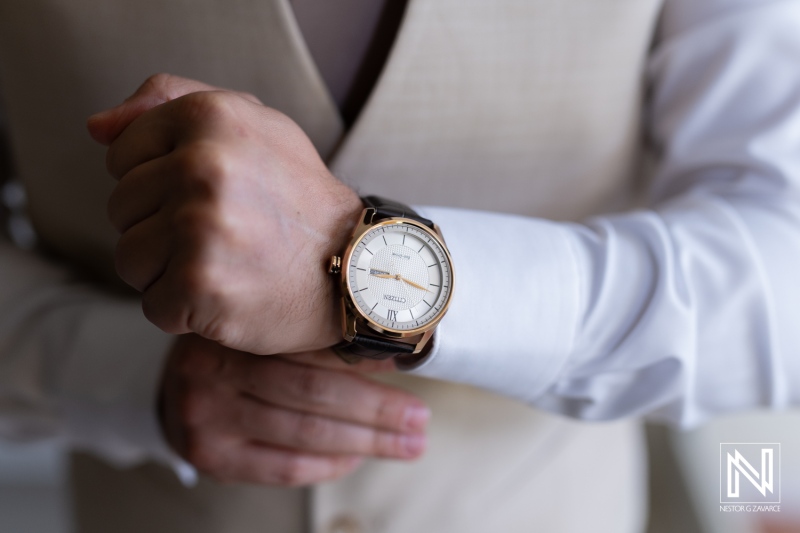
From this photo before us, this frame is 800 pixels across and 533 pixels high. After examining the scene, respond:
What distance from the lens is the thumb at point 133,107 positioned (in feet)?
1.48

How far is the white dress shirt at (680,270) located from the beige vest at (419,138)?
0.17ft

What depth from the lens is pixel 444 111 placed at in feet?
2.16

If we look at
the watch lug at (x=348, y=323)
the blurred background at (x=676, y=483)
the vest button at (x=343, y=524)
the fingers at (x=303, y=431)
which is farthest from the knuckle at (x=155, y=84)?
the blurred background at (x=676, y=483)

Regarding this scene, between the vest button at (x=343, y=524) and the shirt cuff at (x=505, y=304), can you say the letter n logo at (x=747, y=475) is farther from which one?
the vest button at (x=343, y=524)

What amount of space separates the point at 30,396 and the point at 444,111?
652mm

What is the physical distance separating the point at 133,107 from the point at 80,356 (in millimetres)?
463

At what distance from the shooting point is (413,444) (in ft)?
2.24

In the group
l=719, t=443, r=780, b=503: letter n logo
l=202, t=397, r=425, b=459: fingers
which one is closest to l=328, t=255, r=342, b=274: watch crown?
l=202, t=397, r=425, b=459: fingers

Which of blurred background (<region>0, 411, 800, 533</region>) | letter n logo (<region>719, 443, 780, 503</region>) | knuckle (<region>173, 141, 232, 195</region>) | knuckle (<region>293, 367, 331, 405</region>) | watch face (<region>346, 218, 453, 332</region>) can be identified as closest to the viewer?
knuckle (<region>173, 141, 232, 195</region>)

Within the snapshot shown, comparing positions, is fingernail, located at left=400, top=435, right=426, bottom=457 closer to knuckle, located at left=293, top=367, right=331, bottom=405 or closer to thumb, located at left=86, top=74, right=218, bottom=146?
knuckle, located at left=293, top=367, right=331, bottom=405

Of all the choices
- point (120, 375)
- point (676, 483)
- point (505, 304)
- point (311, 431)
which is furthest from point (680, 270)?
point (676, 483)

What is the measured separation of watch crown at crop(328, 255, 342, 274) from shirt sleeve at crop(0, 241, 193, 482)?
40 cm

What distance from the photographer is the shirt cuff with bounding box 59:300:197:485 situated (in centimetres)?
77

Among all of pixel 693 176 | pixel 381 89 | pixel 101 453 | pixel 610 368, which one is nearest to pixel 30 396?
pixel 101 453
